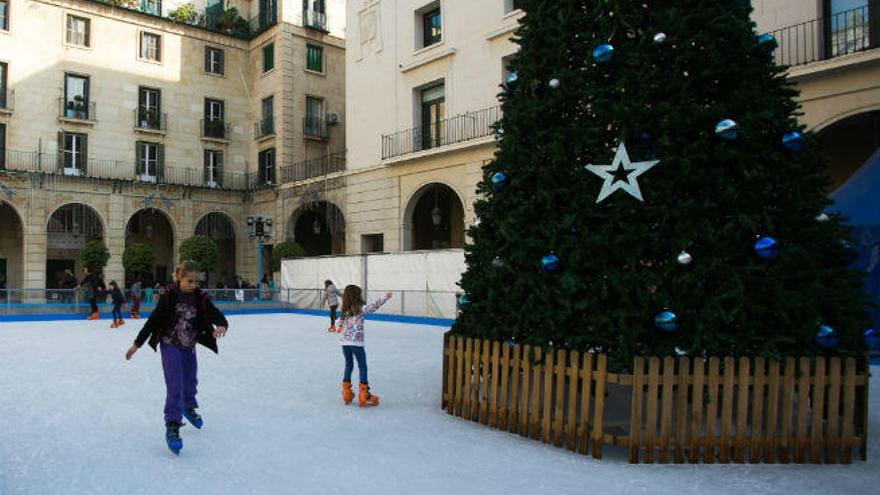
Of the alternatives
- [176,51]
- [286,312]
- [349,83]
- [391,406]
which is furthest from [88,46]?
[391,406]

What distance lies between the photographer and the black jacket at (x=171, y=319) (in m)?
5.74

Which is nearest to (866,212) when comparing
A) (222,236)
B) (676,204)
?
(676,204)

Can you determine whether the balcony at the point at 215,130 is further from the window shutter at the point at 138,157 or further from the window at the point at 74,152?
the window at the point at 74,152

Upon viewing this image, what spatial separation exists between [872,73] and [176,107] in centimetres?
3001

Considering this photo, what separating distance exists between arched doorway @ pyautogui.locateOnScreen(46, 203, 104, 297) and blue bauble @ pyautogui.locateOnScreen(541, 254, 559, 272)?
30.5 meters

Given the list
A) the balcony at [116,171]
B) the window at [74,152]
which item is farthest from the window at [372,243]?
the window at [74,152]

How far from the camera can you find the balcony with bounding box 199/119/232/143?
34.8m

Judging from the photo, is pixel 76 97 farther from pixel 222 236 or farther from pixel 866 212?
pixel 866 212

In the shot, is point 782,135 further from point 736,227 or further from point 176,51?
point 176,51

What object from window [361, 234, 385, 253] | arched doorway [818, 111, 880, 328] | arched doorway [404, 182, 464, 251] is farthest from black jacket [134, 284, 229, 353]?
window [361, 234, 385, 253]

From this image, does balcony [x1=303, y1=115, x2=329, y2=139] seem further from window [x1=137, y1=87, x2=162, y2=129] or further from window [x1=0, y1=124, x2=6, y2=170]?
window [x1=0, y1=124, x2=6, y2=170]

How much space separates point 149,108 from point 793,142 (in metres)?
33.1

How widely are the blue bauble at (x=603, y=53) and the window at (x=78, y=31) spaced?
3179cm

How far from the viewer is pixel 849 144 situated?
16516mm
